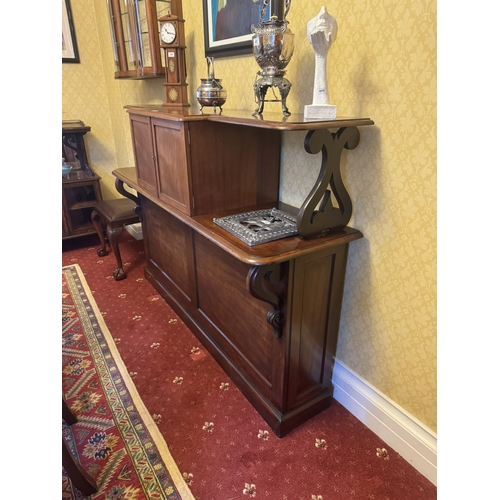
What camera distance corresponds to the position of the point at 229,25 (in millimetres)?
1784

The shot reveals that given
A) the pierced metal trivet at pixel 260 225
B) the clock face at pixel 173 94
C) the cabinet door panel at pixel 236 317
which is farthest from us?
the clock face at pixel 173 94

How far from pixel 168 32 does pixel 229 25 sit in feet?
1.25

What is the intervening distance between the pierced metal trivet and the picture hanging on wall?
855 mm

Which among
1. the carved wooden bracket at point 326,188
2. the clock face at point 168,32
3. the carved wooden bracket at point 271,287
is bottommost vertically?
the carved wooden bracket at point 271,287

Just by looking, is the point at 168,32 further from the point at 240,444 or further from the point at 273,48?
the point at 240,444

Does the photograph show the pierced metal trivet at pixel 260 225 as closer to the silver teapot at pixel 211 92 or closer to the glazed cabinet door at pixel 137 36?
the silver teapot at pixel 211 92

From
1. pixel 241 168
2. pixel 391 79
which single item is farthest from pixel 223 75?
pixel 391 79

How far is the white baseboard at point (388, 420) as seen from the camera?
1.32 meters

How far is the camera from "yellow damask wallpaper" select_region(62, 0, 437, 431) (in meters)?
1.08

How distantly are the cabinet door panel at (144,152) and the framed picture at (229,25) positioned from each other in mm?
575

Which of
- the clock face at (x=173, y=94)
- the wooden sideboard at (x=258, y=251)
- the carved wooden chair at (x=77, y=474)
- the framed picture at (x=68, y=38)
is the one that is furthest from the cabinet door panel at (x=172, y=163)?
the framed picture at (x=68, y=38)

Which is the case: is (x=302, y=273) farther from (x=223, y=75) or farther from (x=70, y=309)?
(x=70, y=309)
